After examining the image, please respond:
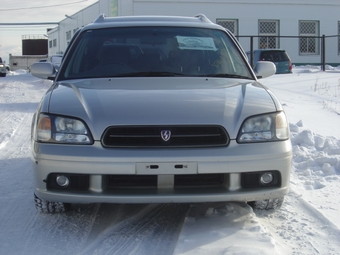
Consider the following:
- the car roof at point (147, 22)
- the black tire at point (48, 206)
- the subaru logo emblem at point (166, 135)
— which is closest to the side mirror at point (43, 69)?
the car roof at point (147, 22)

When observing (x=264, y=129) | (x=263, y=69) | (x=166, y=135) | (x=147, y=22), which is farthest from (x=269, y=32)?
(x=166, y=135)

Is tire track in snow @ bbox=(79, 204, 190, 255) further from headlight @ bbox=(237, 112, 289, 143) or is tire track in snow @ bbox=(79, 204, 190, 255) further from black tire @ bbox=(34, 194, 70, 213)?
headlight @ bbox=(237, 112, 289, 143)

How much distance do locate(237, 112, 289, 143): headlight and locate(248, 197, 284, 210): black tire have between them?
0.58 m

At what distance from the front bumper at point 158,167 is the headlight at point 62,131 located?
0.18 ft

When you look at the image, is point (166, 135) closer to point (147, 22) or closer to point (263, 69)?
point (147, 22)

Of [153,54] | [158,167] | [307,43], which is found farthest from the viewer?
[307,43]

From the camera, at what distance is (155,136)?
3.65 metres

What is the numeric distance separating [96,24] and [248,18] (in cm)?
2975

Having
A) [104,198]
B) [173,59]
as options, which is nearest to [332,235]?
[104,198]

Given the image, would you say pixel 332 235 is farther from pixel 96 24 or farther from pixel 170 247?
pixel 96 24

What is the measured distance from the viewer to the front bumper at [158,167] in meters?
3.56

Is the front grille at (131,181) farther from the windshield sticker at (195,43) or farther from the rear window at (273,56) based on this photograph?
the rear window at (273,56)

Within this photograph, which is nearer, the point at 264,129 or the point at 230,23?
the point at 264,129

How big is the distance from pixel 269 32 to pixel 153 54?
101 ft
